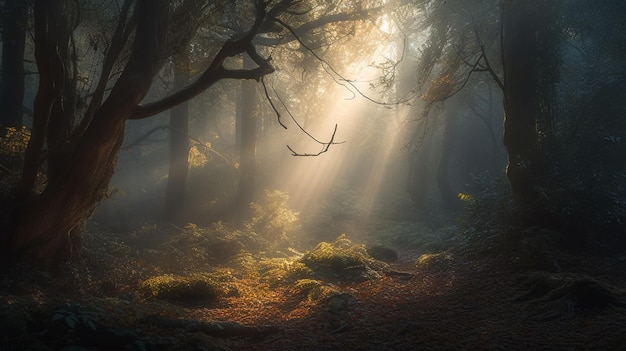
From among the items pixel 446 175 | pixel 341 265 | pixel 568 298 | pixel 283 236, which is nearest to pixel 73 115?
pixel 341 265

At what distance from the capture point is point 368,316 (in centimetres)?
607

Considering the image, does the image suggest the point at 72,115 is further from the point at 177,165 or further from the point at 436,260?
the point at 177,165

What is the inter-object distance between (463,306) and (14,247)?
23.7 ft

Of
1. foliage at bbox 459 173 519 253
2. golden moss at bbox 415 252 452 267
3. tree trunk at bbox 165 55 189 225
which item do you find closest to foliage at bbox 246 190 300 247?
tree trunk at bbox 165 55 189 225

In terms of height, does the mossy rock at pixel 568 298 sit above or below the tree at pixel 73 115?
below

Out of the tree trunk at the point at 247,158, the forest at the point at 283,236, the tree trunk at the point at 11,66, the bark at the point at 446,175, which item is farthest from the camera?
the bark at the point at 446,175

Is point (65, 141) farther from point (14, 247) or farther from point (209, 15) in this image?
point (209, 15)

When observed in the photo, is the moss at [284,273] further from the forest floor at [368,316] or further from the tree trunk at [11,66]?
the tree trunk at [11,66]

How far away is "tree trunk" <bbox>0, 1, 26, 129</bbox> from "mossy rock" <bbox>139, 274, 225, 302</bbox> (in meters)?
7.54

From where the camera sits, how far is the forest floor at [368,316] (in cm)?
419

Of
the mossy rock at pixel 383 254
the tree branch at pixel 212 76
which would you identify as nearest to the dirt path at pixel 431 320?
the tree branch at pixel 212 76

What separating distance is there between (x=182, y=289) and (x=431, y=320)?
14.3 ft

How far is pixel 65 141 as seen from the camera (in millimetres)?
7168

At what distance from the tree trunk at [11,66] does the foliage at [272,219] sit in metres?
8.32
